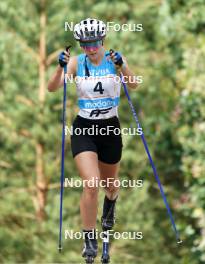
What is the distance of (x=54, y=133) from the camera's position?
91.8 feet

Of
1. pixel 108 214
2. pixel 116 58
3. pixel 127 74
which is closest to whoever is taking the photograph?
pixel 116 58

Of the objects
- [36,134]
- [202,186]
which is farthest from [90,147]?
[36,134]

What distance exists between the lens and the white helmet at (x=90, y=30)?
9234 millimetres

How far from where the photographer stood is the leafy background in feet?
88.2

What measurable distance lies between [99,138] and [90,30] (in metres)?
1.27

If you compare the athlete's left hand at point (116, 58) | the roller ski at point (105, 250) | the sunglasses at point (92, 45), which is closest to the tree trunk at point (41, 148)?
the roller ski at point (105, 250)

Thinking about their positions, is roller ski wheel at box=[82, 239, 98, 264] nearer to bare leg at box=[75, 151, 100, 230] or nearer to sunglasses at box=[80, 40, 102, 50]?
bare leg at box=[75, 151, 100, 230]

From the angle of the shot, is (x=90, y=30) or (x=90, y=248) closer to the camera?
(x=90, y=30)

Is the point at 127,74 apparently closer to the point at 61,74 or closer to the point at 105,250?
the point at 61,74

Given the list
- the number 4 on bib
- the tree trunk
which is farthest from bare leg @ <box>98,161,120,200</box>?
the tree trunk

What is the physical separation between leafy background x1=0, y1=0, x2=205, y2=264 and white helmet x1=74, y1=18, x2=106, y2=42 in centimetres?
1576

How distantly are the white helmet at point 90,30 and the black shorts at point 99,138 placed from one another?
964 millimetres

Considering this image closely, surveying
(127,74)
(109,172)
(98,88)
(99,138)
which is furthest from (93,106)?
(109,172)

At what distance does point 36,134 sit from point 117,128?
18431mm
